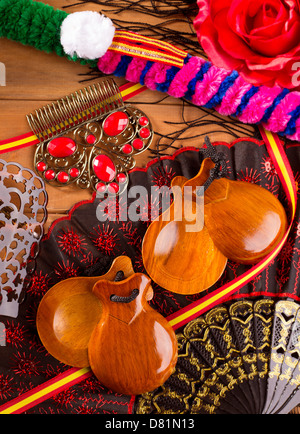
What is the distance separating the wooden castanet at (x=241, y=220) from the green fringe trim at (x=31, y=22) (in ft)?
1.70

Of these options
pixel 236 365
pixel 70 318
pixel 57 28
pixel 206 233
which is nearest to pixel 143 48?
pixel 57 28

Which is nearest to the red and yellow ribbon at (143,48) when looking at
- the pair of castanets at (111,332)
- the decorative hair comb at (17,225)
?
the decorative hair comb at (17,225)

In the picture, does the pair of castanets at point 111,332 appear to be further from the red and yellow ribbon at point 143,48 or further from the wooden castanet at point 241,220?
the red and yellow ribbon at point 143,48

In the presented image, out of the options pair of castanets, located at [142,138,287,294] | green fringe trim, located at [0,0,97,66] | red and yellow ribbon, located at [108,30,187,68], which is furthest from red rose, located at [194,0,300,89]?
green fringe trim, located at [0,0,97,66]

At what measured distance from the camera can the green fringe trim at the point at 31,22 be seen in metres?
0.93

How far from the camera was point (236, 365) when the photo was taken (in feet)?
3.31

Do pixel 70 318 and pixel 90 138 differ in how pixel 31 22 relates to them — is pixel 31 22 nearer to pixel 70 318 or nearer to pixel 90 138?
pixel 90 138

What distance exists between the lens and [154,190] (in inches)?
40.1

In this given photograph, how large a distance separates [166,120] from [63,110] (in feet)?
0.93

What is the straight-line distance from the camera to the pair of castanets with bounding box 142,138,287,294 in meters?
0.95

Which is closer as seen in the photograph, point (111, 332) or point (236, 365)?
point (111, 332)

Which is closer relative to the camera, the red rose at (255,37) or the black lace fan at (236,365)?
the red rose at (255,37)

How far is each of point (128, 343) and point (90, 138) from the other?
0.53 meters
